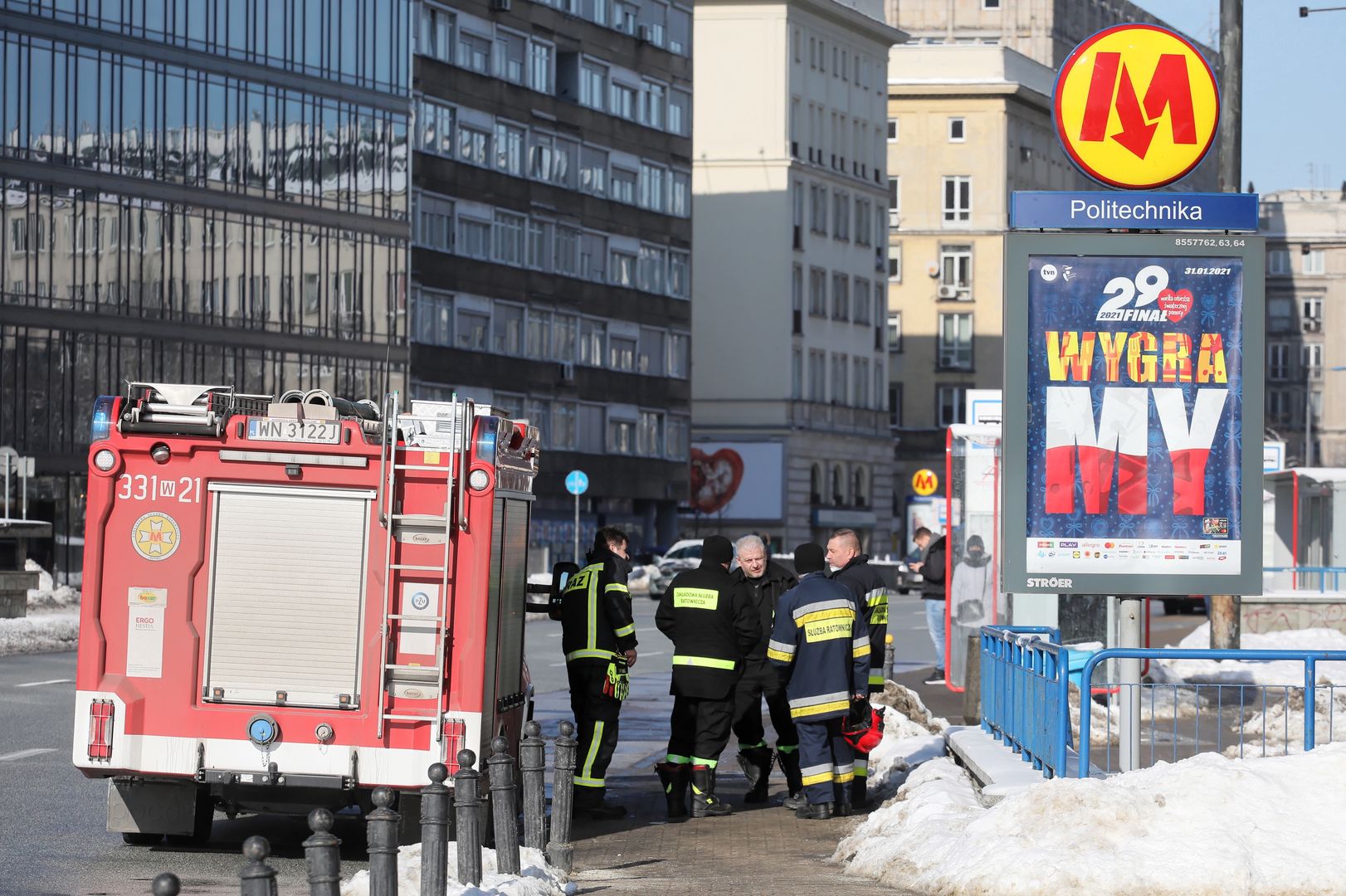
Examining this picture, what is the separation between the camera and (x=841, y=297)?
97625 mm

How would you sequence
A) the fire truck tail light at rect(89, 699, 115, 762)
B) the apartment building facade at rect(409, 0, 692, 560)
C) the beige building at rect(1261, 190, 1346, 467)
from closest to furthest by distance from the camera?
the fire truck tail light at rect(89, 699, 115, 762) < the apartment building facade at rect(409, 0, 692, 560) < the beige building at rect(1261, 190, 1346, 467)

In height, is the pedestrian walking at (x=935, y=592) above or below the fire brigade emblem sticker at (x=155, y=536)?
below

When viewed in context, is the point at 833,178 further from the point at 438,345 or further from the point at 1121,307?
the point at 1121,307

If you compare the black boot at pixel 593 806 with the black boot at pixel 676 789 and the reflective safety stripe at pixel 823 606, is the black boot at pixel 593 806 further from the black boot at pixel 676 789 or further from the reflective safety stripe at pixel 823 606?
the reflective safety stripe at pixel 823 606

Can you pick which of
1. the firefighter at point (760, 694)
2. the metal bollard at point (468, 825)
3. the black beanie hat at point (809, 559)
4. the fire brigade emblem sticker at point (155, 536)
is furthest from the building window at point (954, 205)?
the metal bollard at point (468, 825)

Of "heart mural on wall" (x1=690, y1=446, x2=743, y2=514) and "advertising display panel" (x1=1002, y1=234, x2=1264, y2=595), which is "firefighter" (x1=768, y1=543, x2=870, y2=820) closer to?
"advertising display panel" (x1=1002, y1=234, x2=1264, y2=595)

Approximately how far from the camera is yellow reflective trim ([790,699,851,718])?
15062 millimetres

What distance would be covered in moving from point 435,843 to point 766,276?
83173mm

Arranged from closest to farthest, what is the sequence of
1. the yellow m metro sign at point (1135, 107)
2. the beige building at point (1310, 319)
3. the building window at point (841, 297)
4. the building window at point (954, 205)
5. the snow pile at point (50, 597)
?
1. the yellow m metro sign at point (1135, 107)
2. the snow pile at point (50, 597)
3. the building window at point (841, 297)
4. the building window at point (954, 205)
5. the beige building at point (1310, 319)

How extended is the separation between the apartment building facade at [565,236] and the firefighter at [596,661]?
5435cm

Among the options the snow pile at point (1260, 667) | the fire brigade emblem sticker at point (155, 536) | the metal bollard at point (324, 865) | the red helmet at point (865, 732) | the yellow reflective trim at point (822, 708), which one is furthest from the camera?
the red helmet at point (865, 732)

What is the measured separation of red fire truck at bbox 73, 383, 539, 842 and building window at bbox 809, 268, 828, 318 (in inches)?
3206

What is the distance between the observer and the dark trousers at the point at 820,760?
1516 cm

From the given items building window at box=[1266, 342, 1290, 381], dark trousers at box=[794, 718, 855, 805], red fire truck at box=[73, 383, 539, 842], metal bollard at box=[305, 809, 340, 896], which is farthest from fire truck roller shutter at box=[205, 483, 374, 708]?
building window at box=[1266, 342, 1290, 381]
